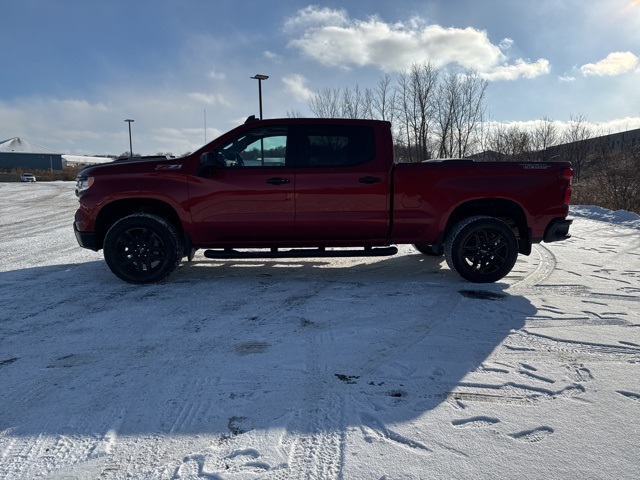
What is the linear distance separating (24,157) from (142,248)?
284 feet

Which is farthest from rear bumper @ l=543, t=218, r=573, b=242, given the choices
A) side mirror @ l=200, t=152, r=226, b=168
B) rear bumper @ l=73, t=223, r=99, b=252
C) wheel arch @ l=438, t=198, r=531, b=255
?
rear bumper @ l=73, t=223, r=99, b=252

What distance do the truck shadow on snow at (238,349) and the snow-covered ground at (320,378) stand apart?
0.5 inches

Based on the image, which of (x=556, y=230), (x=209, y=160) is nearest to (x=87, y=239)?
(x=209, y=160)

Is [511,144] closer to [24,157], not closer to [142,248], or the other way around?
[142,248]

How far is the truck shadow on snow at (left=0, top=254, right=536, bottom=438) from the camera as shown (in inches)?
87.5

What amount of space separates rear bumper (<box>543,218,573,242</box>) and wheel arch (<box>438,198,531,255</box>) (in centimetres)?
22

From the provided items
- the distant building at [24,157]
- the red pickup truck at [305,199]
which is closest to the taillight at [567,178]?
the red pickup truck at [305,199]

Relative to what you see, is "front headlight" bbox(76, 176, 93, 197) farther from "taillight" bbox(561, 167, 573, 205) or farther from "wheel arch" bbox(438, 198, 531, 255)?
"taillight" bbox(561, 167, 573, 205)

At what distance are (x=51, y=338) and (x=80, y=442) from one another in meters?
1.62

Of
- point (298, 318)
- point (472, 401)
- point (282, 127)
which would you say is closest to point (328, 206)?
point (282, 127)

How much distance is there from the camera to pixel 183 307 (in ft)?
13.1

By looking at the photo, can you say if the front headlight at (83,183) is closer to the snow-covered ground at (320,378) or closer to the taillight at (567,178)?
the snow-covered ground at (320,378)

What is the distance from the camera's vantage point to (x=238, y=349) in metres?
3.03

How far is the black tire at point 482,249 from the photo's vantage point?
15.6 feet
